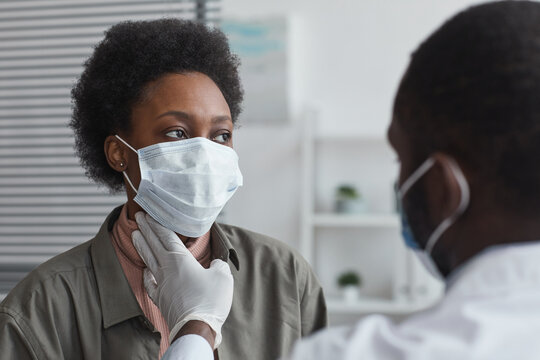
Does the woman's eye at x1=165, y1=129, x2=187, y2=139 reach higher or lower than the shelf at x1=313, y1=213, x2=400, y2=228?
higher

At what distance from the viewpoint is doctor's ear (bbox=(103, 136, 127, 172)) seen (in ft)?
4.13

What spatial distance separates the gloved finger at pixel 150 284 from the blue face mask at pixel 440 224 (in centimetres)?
52

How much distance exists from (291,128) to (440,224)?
2.06 meters

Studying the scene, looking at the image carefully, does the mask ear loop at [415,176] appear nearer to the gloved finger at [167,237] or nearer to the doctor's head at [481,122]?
the doctor's head at [481,122]

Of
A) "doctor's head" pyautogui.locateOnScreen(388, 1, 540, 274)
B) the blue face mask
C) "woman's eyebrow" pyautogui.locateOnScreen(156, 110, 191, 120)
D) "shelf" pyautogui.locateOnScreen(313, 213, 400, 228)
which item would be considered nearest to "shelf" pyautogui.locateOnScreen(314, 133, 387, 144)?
"shelf" pyautogui.locateOnScreen(313, 213, 400, 228)

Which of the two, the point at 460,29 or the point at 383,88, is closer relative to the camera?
the point at 460,29

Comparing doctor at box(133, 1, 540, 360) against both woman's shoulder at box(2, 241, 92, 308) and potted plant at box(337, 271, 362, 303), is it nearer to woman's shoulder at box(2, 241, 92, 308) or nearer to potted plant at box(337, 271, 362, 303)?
woman's shoulder at box(2, 241, 92, 308)

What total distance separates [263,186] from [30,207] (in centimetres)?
103

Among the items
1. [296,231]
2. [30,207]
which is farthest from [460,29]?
[30,207]

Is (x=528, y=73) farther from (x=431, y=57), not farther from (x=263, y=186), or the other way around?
(x=263, y=186)

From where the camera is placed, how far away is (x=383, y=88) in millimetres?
2695

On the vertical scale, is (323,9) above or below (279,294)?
above

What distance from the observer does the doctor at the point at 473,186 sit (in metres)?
0.57

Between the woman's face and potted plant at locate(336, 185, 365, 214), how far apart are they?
140 centimetres
